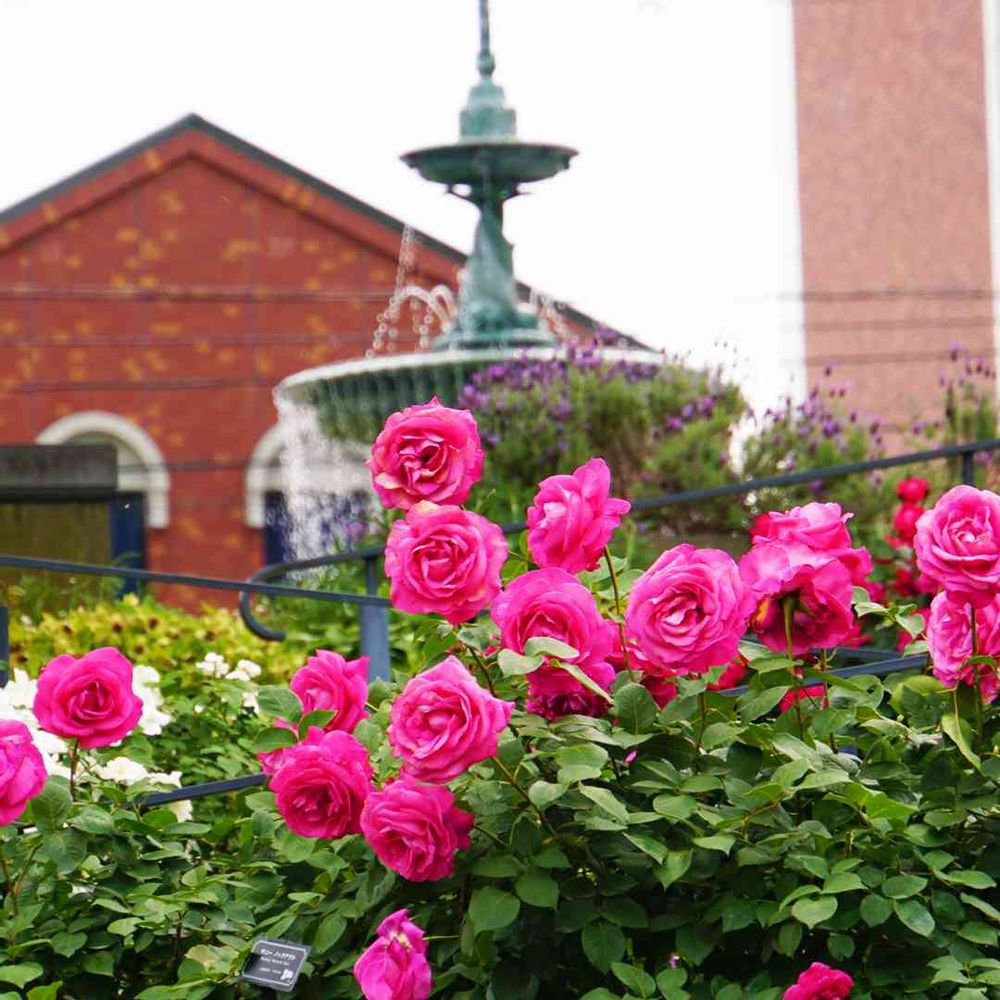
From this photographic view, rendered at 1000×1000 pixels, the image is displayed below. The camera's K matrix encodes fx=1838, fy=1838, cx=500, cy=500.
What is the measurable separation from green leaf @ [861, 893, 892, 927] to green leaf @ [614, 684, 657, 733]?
371 millimetres

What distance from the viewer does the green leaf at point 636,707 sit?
2510 millimetres

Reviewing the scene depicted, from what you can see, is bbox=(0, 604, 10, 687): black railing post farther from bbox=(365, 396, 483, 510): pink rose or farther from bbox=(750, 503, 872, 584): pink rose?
bbox=(750, 503, 872, 584): pink rose

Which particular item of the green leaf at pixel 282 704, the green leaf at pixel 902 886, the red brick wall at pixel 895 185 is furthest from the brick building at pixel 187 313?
the green leaf at pixel 902 886

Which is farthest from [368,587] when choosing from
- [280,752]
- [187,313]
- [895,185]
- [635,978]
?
[895,185]

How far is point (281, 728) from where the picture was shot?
9.07 feet

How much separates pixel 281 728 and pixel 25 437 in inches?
617

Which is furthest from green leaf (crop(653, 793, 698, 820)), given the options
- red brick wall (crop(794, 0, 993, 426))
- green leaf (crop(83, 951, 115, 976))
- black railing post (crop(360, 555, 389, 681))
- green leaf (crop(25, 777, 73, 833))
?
red brick wall (crop(794, 0, 993, 426))

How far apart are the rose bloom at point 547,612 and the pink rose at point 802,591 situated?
0.74ft

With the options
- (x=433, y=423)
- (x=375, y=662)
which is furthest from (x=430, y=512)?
(x=375, y=662)

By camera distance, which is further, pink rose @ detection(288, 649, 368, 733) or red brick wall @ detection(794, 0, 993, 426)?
red brick wall @ detection(794, 0, 993, 426)

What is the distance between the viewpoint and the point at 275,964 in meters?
2.55

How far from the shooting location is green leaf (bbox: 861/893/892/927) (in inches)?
92.4

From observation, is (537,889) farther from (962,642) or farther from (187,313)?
(187,313)

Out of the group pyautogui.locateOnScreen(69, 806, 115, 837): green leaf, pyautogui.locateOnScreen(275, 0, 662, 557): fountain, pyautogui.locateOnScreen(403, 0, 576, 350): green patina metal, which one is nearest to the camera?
pyautogui.locateOnScreen(69, 806, 115, 837): green leaf
